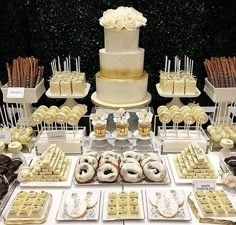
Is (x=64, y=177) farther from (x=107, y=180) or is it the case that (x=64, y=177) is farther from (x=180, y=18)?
(x=180, y=18)

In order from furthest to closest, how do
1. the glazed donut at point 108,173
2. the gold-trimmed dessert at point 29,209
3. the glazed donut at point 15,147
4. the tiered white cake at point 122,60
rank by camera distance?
1. the tiered white cake at point 122,60
2. the glazed donut at point 15,147
3. the glazed donut at point 108,173
4. the gold-trimmed dessert at point 29,209

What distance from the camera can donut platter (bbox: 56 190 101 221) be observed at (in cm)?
173

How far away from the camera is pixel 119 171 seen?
2.03 metres

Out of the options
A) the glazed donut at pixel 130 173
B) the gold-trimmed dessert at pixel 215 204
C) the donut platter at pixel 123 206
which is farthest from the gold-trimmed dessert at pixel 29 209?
the gold-trimmed dessert at pixel 215 204

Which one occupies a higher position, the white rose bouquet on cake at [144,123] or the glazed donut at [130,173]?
the white rose bouquet on cake at [144,123]

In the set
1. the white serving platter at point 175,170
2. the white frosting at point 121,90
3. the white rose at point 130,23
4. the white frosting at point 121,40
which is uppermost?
the white rose at point 130,23

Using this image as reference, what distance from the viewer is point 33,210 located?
1.74 meters

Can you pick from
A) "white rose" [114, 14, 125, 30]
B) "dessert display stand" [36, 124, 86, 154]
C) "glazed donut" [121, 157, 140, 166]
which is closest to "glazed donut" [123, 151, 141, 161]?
"glazed donut" [121, 157, 140, 166]

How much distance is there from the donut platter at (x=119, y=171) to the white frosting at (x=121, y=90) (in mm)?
593

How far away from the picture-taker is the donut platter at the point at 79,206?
5.68ft

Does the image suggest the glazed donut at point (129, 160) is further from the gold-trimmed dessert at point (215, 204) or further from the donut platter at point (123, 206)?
the gold-trimmed dessert at point (215, 204)

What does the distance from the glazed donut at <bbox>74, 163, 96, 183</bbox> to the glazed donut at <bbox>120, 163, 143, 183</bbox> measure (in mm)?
170

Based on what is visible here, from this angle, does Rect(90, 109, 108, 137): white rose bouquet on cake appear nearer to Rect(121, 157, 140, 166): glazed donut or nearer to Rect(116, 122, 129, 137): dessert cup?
Rect(116, 122, 129, 137): dessert cup

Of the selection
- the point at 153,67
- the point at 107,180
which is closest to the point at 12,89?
the point at 107,180
